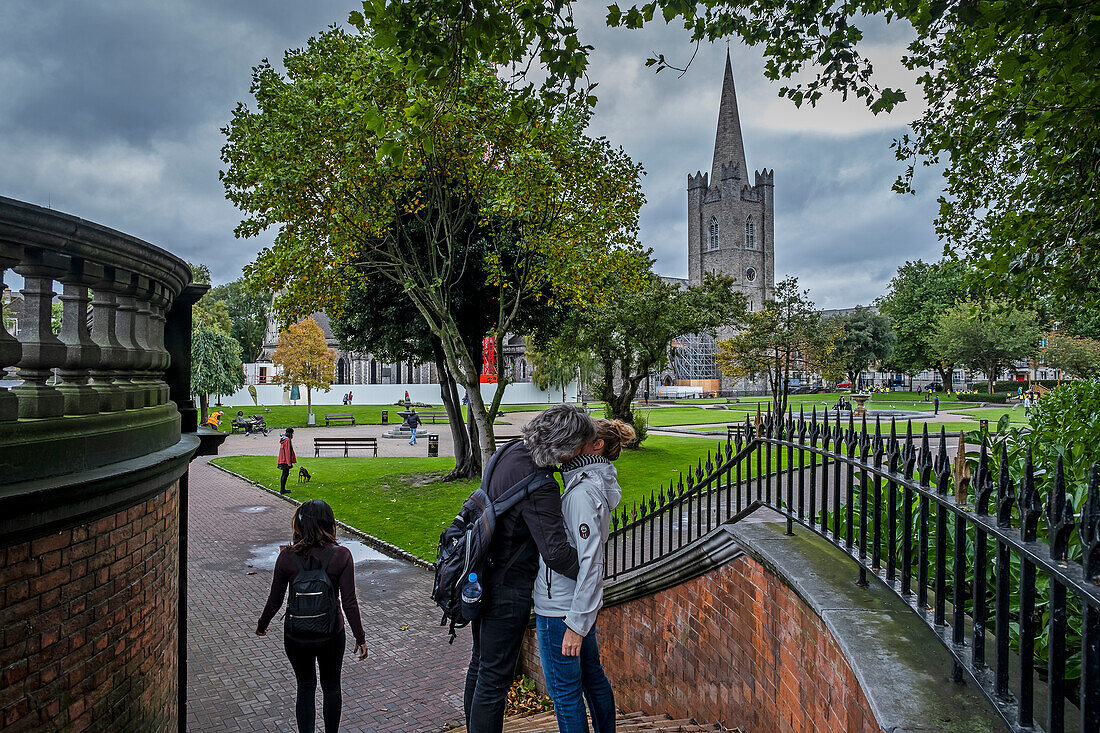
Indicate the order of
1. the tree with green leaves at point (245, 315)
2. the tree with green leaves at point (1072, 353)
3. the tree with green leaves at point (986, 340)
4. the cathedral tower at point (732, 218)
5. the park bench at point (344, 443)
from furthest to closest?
the cathedral tower at point (732, 218) < the tree with green leaves at point (245, 315) < the tree with green leaves at point (986, 340) < the tree with green leaves at point (1072, 353) < the park bench at point (344, 443)

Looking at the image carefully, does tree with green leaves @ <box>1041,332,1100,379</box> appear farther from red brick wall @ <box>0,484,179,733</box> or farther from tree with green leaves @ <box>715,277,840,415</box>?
red brick wall @ <box>0,484,179,733</box>

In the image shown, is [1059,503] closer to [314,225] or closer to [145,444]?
[145,444]

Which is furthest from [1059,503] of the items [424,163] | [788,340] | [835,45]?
[788,340]

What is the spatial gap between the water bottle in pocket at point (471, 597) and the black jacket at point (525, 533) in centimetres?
10

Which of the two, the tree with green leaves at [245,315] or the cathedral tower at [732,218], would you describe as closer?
the tree with green leaves at [245,315]

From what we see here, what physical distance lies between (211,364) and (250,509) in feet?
76.2

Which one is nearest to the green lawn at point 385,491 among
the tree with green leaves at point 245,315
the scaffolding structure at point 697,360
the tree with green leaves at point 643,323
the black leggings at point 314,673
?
the tree with green leaves at point 643,323

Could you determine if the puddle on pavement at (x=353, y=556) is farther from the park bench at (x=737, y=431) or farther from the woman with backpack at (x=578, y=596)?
the woman with backpack at (x=578, y=596)

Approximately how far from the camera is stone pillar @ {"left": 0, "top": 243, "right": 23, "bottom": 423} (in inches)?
100

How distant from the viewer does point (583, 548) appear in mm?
3125

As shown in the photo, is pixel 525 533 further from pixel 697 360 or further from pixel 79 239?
pixel 697 360

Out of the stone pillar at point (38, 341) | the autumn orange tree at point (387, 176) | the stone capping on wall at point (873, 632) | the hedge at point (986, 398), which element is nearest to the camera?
the stone capping on wall at point (873, 632)

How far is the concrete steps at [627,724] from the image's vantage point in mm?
4172

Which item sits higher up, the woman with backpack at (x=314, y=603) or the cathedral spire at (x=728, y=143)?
the cathedral spire at (x=728, y=143)
